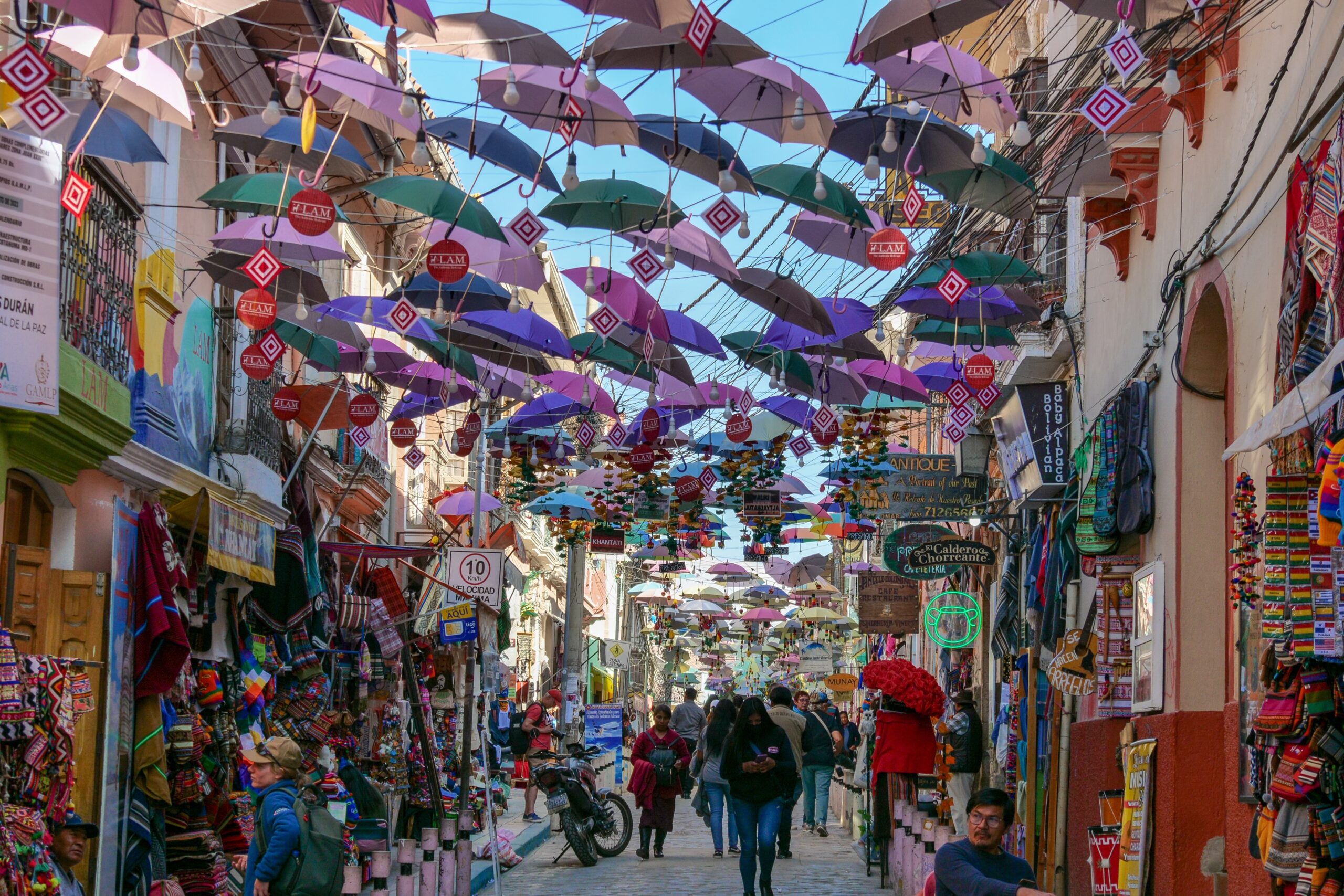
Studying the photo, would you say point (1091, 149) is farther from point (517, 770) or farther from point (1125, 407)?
point (517, 770)

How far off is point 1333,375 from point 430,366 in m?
12.2

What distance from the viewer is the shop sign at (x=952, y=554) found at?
20.4 meters

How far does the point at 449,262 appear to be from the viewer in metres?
11.8

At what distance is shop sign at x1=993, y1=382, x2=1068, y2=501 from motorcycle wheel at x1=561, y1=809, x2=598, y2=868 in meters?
6.12

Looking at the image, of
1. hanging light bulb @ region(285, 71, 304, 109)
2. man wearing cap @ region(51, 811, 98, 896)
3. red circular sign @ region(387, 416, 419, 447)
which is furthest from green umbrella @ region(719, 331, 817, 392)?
man wearing cap @ region(51, 811, 98, 896)

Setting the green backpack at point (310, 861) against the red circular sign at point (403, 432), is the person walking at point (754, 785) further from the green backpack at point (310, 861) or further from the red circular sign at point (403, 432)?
the red circular sign at point (403, 432)

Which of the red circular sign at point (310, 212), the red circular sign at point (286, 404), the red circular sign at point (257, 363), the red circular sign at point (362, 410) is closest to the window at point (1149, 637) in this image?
the red circular sign at point (310, 212)

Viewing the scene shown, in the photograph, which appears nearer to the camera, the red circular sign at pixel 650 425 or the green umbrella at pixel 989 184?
the green umbrella at pixel 989 184

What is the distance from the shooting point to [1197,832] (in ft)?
36.2

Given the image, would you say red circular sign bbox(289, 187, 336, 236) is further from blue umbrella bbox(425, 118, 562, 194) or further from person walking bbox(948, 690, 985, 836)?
person walking bbox(948, 690, 985, 836)

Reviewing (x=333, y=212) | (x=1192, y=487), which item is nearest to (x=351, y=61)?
(x=333, y=212)

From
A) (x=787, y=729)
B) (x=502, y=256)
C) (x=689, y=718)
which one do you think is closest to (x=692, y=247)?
(x=502, y=256)

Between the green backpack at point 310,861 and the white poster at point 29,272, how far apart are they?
2.81 meters

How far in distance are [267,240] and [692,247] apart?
3.43 meters
